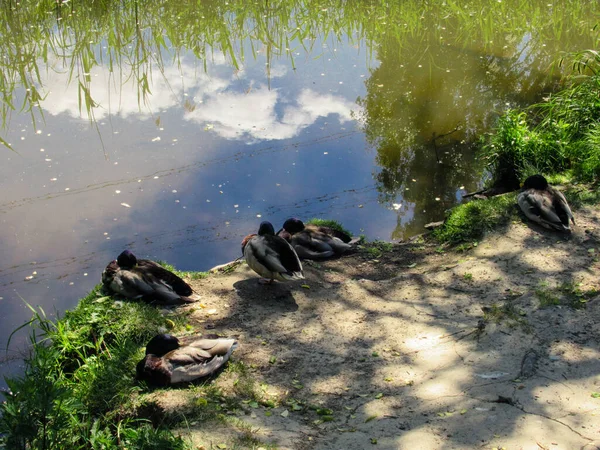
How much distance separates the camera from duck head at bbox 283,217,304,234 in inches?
294

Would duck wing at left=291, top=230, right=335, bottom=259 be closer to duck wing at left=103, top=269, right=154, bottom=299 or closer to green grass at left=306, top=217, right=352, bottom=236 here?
green grass at left=306, top=217, right=352, bottom=236

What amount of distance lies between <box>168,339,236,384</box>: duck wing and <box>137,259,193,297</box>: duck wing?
1109 millimetres

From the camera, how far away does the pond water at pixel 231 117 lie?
26.0ft

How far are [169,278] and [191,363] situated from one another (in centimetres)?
136

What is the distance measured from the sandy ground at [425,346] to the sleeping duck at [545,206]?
0.16m

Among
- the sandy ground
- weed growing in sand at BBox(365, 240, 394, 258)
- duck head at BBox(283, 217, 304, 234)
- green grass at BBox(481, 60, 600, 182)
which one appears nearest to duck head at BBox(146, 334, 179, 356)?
the sandy ground

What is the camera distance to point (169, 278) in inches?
243

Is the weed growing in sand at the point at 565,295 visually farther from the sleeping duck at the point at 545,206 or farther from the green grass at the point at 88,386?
the green grass at the point at 88,386

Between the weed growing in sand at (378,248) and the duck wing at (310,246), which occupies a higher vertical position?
the duck wing at (310,246)

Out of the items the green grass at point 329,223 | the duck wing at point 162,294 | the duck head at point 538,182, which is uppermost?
Answer: the duck head at point 538,182

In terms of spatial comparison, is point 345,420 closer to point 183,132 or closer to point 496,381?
point 496,381

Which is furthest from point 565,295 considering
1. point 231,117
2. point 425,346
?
point 231,117

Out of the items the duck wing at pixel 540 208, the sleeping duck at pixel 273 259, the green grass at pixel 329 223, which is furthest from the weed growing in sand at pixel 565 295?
the green grass at pixel 329 223

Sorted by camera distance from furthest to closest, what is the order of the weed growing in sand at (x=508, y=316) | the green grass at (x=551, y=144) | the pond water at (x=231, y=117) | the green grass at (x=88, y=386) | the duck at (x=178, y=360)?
the green grass at (x=551, y=144) → the pond water at (x=231, y=117) → the weed growing in sand at (x=508, y=316) → the duck at (x=178, y=360) → the green grass at (x=88, y=386)
